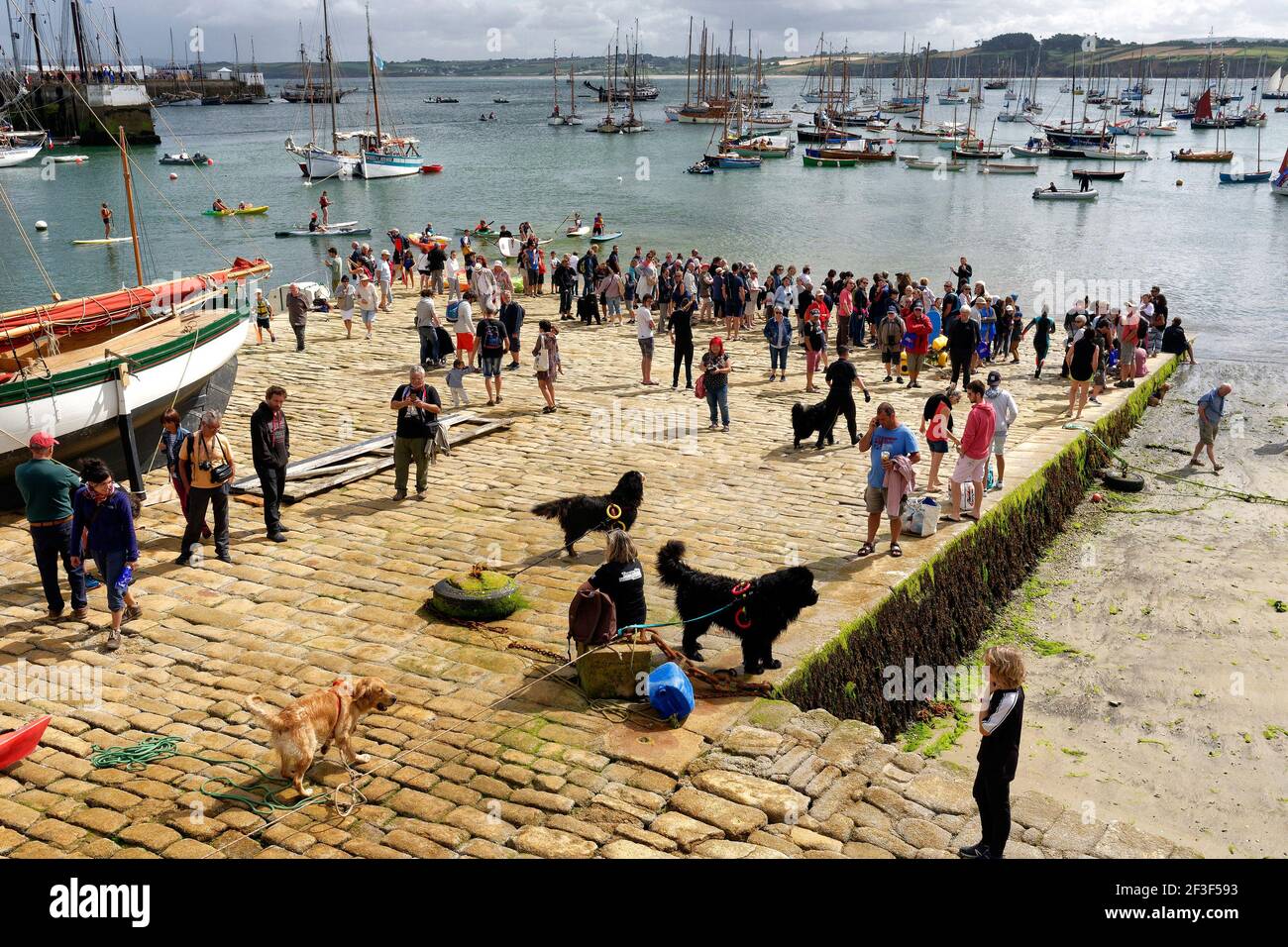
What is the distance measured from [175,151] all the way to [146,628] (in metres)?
94.0

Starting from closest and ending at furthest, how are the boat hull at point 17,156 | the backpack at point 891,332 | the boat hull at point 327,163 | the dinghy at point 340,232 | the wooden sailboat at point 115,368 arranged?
the wooden sailboat at point 115,368, the backpack at point 891,332, the dinghy at point 340,232, the boat hull at point 327,163, the boat hull at point 17,156

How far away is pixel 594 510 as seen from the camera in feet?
35.1

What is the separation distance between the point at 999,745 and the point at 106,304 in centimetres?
1430

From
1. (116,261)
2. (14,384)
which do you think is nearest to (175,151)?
(116,261)

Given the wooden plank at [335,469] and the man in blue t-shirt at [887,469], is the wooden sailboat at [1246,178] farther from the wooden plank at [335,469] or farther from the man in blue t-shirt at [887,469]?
the wooden plank at [335,469]

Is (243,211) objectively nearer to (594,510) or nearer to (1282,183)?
(594,510)

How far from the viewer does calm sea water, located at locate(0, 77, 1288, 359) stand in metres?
42.8

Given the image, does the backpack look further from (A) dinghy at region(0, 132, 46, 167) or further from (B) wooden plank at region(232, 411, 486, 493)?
(A) dinghy at region(0, 132, 46, 167)

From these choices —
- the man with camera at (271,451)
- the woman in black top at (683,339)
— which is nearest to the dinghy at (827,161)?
the woman in black top at (683,339)

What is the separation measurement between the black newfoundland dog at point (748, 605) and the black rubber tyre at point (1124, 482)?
34.0 feet

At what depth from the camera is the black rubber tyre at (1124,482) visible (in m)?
16.6

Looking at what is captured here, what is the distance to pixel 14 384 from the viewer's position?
11.0 meters

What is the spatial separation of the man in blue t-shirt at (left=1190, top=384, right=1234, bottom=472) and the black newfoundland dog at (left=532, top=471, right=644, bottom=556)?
10.9 metres

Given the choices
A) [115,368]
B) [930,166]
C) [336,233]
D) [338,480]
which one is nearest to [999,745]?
[338,480]
